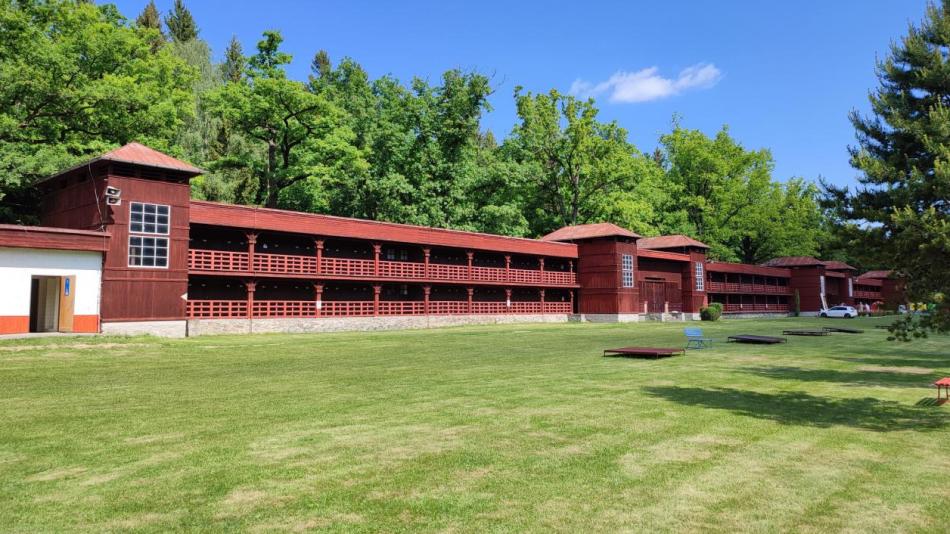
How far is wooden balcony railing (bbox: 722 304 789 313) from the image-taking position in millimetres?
69188

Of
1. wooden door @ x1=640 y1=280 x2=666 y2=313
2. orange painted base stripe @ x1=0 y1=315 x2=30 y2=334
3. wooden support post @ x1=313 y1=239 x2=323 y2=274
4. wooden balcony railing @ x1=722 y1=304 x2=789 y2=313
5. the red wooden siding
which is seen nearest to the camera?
orange painted base stripe @ x1=0 y1=315 x2=30 y2=334

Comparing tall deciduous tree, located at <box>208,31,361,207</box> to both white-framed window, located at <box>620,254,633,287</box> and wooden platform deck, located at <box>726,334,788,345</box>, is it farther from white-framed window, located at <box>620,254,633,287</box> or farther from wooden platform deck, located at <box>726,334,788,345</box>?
wooden platform deck, located at <box>726,334,788,345</box>

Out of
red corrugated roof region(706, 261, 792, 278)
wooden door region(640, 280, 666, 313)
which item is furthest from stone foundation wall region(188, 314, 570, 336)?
red corrugated roof region(706, 261, 792, 278)

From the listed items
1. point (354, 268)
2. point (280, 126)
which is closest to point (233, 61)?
point (280, 126)

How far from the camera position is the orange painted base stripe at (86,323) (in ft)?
83.0

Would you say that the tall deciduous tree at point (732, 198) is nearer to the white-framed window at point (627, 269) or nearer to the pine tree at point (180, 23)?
the white-framed window at point (627, 269)

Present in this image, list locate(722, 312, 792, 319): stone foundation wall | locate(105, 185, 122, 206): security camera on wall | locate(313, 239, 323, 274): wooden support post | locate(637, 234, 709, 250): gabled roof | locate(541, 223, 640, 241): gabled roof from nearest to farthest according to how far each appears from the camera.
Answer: locate(105, 185, 122, 206): security camera on wall < locate(313, 239, 323, 274): wooden support post < locate(541, 223, 640, 241): gabled roof < locate(637, 234, 709, 250): gabled roof < locate(722, 312, 792, 319): stone foundation wall

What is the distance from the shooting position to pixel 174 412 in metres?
9.57

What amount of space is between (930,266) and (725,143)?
236ft

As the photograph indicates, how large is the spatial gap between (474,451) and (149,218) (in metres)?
26.0

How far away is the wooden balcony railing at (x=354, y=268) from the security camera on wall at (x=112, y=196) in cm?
451

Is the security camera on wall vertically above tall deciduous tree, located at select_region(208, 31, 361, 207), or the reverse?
tall deciduous tree, located at select_region(208, 31, 361, 207)

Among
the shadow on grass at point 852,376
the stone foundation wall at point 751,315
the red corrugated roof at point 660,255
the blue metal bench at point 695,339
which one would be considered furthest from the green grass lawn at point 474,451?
the stone foundation wall at point 751,315

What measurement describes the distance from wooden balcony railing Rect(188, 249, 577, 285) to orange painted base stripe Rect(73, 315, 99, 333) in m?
5.30
